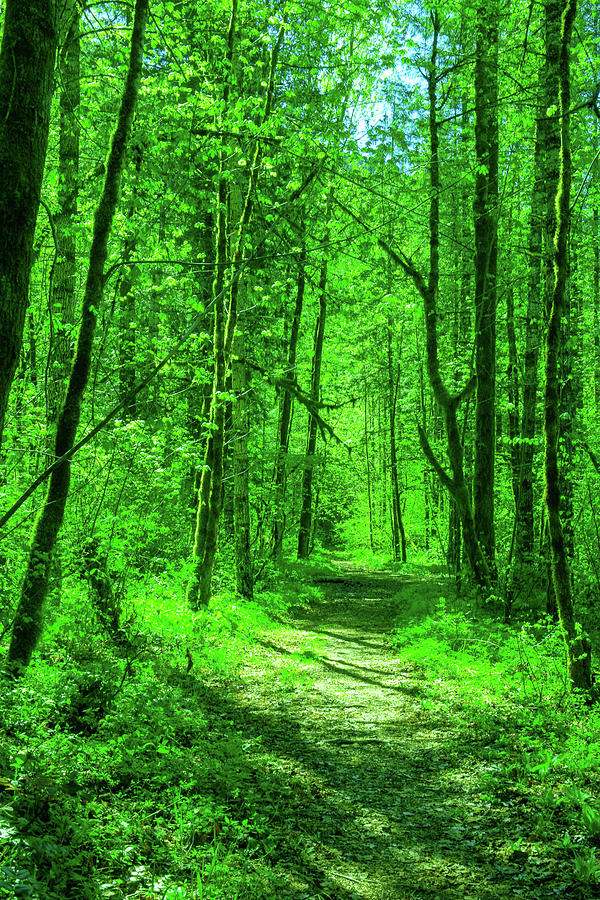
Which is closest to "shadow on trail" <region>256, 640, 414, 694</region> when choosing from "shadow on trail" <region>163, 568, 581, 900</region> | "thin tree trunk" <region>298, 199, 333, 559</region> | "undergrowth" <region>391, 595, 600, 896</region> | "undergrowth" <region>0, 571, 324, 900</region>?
"shadow on trail" <region>163, 568, 581, 900</region>

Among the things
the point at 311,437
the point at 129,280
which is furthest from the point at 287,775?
the point at 311,437

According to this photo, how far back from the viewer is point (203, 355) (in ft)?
42.3

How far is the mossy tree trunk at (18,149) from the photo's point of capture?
279 cm

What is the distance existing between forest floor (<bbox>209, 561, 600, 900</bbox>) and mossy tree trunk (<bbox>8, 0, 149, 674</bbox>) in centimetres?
230

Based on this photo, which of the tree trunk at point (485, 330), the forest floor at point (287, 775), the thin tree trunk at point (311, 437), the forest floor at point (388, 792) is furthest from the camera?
the thin tree trunk at point (311, 437)

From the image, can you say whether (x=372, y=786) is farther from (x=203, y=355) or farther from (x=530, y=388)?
(x=530, y=388)

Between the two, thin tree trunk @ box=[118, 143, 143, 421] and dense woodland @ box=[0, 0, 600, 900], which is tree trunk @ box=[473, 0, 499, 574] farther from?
thin tree trunk @ box=[118, 143, 143, 421]

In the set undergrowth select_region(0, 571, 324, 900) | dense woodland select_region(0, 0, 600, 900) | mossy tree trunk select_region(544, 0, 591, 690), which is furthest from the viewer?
mossy tree trunk select_region(544, 0, 591, 690)

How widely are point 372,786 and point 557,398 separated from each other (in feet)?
14.3

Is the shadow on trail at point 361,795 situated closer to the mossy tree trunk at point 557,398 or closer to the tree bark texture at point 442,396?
the mossy tree trunk at point 557,398

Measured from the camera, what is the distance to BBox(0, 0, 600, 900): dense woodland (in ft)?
12.0

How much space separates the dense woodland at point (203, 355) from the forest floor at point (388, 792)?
0.20 meters

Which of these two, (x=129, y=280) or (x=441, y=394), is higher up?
(x=129, y=280)

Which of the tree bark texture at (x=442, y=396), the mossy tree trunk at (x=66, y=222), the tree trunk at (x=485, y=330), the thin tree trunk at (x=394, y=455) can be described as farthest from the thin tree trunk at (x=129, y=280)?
the thin tree trunk at (x=394, y=455)
